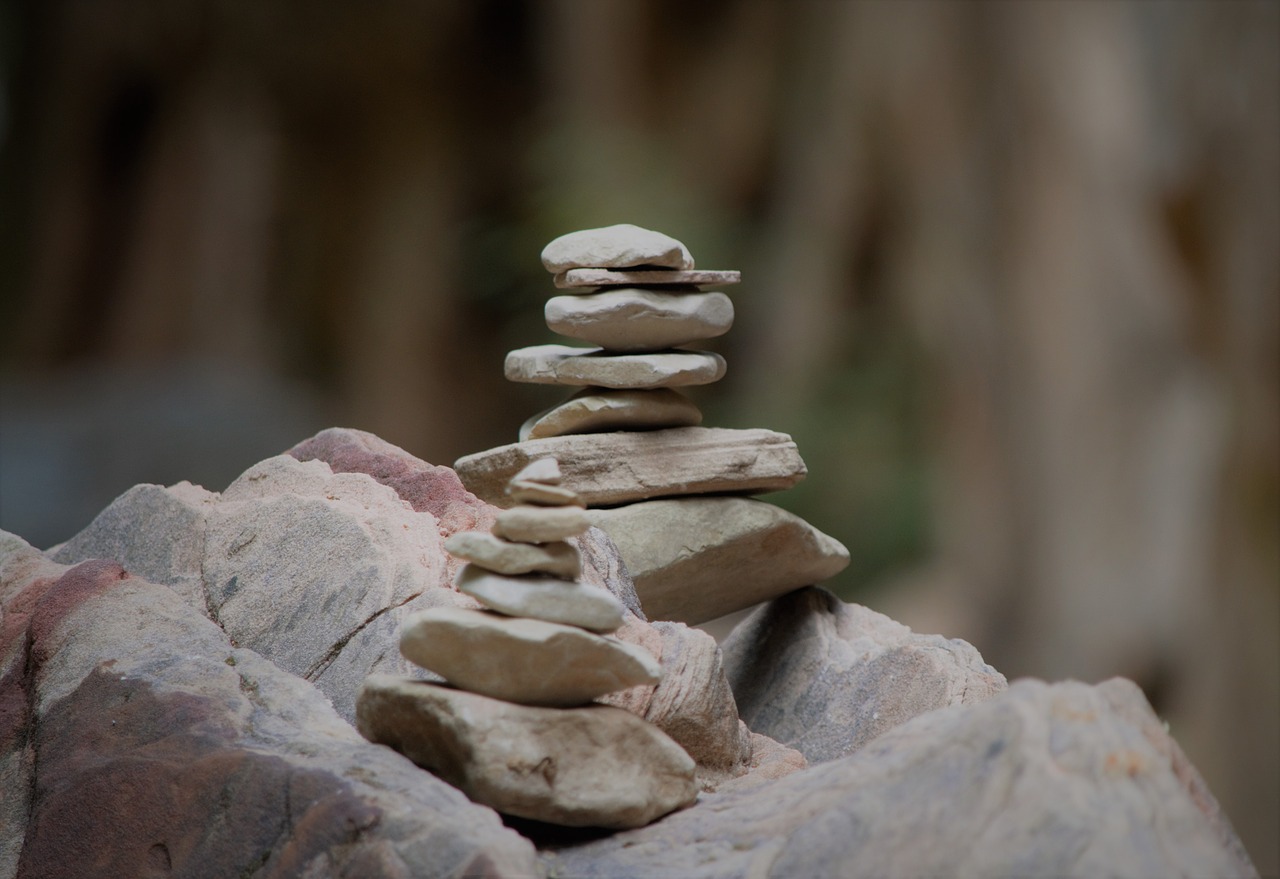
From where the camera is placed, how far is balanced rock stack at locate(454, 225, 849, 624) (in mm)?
3434

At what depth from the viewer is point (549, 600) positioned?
2383mm

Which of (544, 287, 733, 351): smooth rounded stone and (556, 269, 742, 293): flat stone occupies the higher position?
(556, 269, 742, 293): flat stone

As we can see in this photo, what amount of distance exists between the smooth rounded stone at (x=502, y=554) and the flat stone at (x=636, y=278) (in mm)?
1154

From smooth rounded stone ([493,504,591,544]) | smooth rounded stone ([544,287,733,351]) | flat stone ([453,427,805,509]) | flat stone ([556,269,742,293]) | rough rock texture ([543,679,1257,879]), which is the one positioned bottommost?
rough rock texture ([543,679,1257,879])

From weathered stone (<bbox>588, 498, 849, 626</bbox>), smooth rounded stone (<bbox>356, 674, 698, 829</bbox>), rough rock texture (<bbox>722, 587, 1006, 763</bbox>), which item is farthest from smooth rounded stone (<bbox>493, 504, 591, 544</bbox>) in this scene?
rough rock texture (<bbox>722, 587, 1006, 763</bbox>)

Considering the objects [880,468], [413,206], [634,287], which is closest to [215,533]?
[634,287]

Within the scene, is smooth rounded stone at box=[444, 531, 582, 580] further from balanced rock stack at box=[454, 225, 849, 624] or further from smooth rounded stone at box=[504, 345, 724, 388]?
smooth rounded stone at box=[504, 345, 724, 388]

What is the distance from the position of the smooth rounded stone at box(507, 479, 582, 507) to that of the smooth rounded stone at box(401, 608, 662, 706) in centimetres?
23

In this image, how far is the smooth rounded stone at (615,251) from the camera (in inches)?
134

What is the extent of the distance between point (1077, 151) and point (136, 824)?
5746 millimetres

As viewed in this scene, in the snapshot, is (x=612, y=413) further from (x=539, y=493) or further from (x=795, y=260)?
(x=795, y=260)

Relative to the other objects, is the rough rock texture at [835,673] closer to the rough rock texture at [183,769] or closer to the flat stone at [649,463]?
the flat stone at [649,463]

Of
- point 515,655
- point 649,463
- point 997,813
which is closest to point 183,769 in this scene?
point 515,655

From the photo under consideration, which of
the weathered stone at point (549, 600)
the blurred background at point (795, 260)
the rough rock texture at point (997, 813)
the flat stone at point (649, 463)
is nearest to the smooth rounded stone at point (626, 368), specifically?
the flat stone at point (649, 463)
